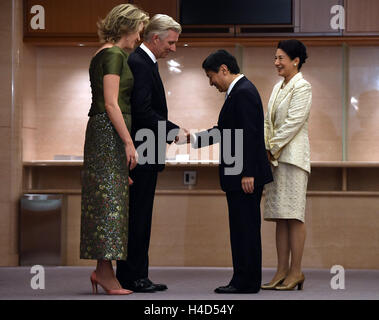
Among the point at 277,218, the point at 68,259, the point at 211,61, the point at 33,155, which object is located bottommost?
the point at 68,259

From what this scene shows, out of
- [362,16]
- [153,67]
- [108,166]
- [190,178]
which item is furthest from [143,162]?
[362,16]

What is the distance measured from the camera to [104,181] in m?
3.86

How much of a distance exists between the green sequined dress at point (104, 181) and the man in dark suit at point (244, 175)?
614 mm

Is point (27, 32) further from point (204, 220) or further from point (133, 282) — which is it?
point (133, 282)

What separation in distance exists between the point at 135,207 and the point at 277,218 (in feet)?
2.77

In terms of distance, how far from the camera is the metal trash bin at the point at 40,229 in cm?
596

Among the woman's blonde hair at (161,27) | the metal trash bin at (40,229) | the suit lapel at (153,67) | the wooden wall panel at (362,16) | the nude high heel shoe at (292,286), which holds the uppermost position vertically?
the wooden wall panel at (362,16)

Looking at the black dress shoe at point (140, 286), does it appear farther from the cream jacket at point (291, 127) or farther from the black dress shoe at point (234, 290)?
the cream jacket at point (291, 127)

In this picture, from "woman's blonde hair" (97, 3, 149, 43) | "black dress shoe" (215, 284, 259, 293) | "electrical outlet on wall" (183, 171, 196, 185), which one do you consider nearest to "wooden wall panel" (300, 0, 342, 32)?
"electrical outlet on wall" (183, 171, 196, 185)

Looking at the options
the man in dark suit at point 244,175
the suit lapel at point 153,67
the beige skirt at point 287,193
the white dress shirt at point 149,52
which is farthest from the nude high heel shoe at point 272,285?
the white dress shirt at point 149,52

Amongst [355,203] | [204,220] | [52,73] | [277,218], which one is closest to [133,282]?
[277,218]

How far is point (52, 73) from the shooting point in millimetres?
6469

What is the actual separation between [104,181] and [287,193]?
1.14 meters

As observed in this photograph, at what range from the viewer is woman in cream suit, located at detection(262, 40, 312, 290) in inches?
172
